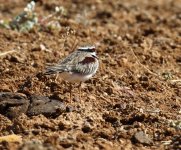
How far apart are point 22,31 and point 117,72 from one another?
2600 mm

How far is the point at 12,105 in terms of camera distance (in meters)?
6.99

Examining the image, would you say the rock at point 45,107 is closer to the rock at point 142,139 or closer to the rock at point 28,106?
the rock at point 28,106

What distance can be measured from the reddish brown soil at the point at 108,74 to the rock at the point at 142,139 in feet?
0.11

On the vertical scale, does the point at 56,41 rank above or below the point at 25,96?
above

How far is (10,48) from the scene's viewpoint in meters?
9.83

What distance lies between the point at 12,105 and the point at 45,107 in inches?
15.1

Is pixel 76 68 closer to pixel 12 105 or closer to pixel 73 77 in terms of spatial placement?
pixel 73 77

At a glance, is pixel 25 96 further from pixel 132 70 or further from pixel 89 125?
pixel 132 70

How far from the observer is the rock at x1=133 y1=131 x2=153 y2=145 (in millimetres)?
6391

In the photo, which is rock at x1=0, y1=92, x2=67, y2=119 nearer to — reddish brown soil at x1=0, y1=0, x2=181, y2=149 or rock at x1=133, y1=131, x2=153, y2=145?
reddish brown soil at x1=0, y1=0, x2=181, y2=149

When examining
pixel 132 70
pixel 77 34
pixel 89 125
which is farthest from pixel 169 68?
pixel 89 125

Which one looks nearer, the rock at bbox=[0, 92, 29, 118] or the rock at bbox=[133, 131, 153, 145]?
Result: the rock at bbox=[133, 131, 153, 145]

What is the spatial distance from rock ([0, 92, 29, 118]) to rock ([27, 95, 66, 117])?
8 centimetres

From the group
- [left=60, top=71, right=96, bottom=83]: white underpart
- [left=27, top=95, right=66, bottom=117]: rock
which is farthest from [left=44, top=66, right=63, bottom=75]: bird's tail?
[left=27, top=95, right=66, bottom=117]: rock
